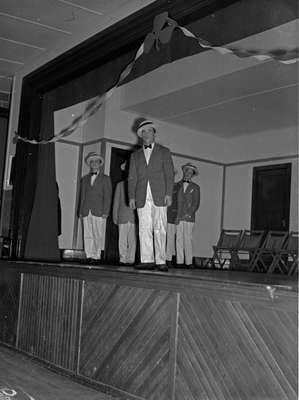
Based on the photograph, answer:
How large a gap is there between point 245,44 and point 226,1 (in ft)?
1.39

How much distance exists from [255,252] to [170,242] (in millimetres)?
1486

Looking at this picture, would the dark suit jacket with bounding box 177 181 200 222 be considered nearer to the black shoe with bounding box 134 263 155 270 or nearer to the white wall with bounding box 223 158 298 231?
the white wall with bounding box 223 158 298 231

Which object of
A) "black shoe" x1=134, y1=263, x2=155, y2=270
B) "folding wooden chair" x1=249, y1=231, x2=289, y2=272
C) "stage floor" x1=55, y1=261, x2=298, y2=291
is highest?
"folding wooden chair" x1=249, y1=231, x2=289, y2=272

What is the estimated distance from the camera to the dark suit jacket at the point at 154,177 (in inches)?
167

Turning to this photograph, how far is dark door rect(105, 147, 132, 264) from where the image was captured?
8.18 m

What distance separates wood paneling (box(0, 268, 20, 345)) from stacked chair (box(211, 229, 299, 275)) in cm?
291

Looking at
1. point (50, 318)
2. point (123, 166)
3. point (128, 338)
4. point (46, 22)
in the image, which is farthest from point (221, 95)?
point (128, 338)

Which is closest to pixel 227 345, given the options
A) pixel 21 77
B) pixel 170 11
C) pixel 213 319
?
pixel 213 319

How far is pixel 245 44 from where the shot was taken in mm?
3900

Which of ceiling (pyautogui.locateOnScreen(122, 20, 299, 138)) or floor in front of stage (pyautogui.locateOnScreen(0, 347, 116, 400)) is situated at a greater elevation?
ceiling (pyautogui.locateOnScreen(122, 20, 299, 138))

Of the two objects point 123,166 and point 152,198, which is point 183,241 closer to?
point 123,166

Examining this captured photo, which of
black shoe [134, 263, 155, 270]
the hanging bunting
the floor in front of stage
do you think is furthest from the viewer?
black shoe [134, 263, 155, 270]

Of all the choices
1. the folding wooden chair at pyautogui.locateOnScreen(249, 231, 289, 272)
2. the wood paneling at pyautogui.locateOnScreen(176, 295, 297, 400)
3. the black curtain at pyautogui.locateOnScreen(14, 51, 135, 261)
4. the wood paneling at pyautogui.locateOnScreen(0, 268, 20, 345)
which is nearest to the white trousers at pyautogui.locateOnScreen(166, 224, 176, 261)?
the folding wooden chair at pyautogui.locateOnScreen(249, 231, 289, 272)

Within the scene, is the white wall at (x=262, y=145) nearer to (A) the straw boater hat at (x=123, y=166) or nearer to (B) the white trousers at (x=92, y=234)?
(A) the straw boater hat at (x=123, y=166)
